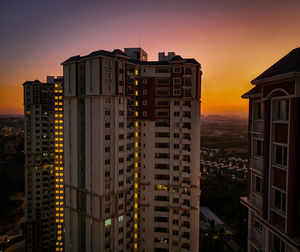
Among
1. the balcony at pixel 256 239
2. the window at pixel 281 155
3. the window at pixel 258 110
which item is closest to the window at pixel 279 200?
the window at pixel 281 155

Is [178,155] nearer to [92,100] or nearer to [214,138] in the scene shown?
[92,100]

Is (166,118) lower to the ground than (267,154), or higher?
higher

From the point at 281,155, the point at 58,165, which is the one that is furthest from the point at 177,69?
the point at 58,165

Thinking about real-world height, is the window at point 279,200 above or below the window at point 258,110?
below

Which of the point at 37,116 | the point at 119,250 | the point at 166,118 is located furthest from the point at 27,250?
the point at 166,118

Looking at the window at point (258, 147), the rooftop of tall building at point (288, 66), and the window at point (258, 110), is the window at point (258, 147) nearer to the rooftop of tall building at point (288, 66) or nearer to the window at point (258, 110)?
the window at point (258, 110)

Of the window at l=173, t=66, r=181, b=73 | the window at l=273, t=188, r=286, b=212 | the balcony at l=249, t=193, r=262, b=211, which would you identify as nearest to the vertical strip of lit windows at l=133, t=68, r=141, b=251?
the window at l=173, t=66, r=181, b=73

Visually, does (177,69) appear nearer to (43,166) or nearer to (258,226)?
(258,226)
